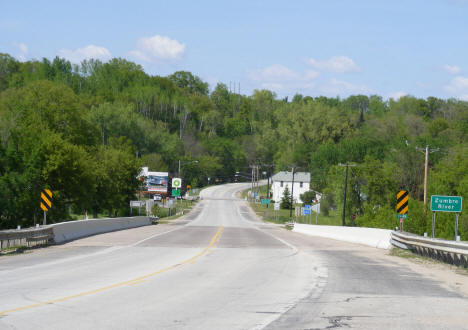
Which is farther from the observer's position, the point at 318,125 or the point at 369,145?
the point at 318,125

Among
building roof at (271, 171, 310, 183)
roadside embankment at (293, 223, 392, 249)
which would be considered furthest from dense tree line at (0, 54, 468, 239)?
roadside embankment at (293, 223, 392, 249)

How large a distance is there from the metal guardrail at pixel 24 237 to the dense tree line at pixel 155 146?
110ft

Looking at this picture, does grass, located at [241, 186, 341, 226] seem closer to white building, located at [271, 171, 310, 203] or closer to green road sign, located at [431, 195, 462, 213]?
white building, located at [271, 171, 310, 203]

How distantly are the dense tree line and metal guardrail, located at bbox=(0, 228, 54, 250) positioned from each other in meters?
33.5

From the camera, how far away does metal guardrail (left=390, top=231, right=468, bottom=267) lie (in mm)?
21119

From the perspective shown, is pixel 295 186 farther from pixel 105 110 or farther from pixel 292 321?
Result: pixel 292 321

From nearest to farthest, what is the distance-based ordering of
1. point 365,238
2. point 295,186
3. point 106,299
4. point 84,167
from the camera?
point 106,299
point 365,238
point 84,167
point 295,186

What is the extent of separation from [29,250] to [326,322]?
18065 mm

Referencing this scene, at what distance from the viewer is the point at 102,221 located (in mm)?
40469

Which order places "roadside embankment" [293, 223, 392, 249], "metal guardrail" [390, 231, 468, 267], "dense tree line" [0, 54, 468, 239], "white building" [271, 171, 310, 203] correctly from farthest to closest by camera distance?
"white building" [271, 171, 310, 203]
"dense tree line" [0, 54, 468, 239]
"roadside embankment" [293, 223, 392, 249]
"metal guardrail" [390, 231, 468, 267]

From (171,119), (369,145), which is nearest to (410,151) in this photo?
Answer: (369,145)

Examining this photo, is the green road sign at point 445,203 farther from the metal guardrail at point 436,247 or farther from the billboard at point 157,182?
the billboard at point 157,182

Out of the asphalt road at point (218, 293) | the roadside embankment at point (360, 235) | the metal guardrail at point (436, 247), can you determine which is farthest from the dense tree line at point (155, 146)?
the asphalt road at point (218, 293)

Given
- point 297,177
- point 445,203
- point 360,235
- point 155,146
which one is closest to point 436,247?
point 445,203
